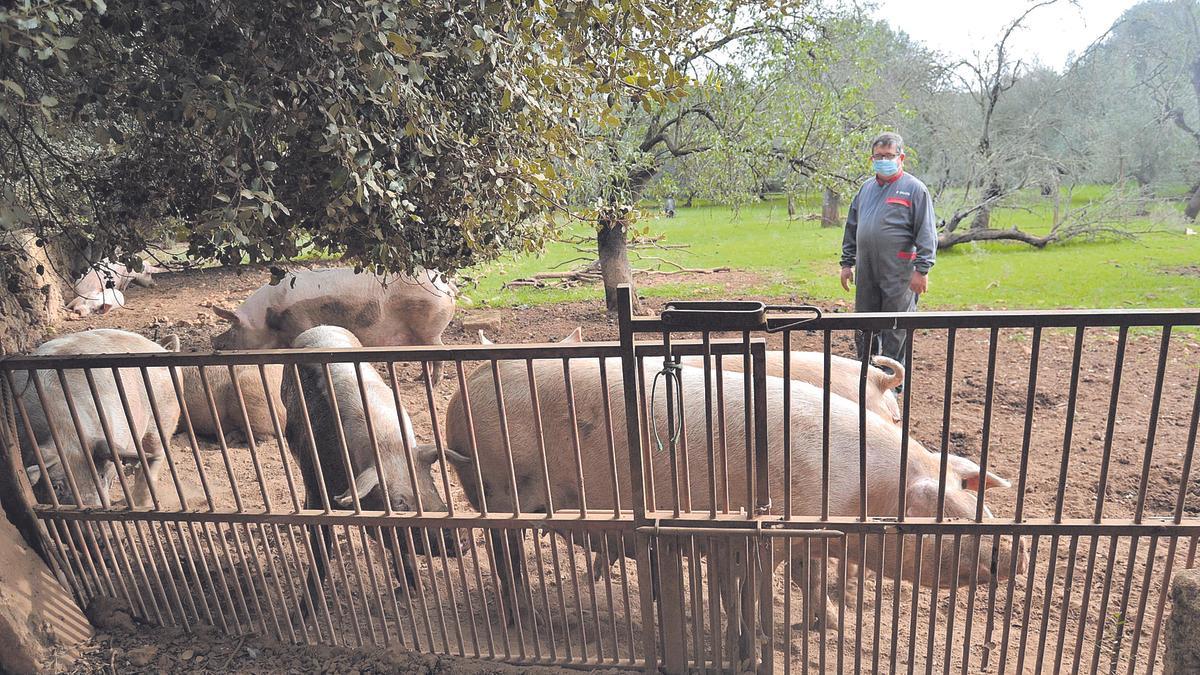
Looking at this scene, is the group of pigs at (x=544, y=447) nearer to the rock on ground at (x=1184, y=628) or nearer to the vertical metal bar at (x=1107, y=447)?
the vertical metal bar at (x=1107, y=447)

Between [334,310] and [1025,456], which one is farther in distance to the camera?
[334,310]

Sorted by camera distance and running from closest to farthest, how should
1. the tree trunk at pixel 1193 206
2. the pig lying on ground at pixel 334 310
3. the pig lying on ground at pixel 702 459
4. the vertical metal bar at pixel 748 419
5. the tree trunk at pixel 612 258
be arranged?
the vertical metal bar at pixel 748 419, the pig lying on ground at pixel 702 459, the pig lying on ground at pixel 334 310, the tree trunk at pixel 612 258, the tree trunk at pixel 1193 206

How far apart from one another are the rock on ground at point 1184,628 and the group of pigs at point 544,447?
561 mm

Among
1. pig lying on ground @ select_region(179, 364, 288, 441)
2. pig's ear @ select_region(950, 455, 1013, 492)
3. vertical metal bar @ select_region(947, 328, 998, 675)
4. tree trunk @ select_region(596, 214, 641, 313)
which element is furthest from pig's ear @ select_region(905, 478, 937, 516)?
tree trunk @ select_region(596, 214, 641, 313)

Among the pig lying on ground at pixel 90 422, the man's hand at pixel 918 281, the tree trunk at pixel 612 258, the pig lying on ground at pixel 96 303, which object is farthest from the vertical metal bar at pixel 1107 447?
the pig lying on ground at pixel 96 303

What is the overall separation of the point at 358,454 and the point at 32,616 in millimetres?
1681

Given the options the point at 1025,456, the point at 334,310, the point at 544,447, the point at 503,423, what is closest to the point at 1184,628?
the point at 1025,456

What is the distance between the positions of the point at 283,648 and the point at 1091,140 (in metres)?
20.8

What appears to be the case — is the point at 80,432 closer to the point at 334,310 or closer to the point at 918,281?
the point at 334,310

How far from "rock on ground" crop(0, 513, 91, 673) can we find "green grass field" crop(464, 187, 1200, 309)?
14.6 feet

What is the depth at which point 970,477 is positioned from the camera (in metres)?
3.27

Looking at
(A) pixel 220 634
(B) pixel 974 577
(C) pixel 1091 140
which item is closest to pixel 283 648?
(A) pixel 220 634

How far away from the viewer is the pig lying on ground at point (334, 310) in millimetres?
8000

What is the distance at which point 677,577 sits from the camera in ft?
9.54
